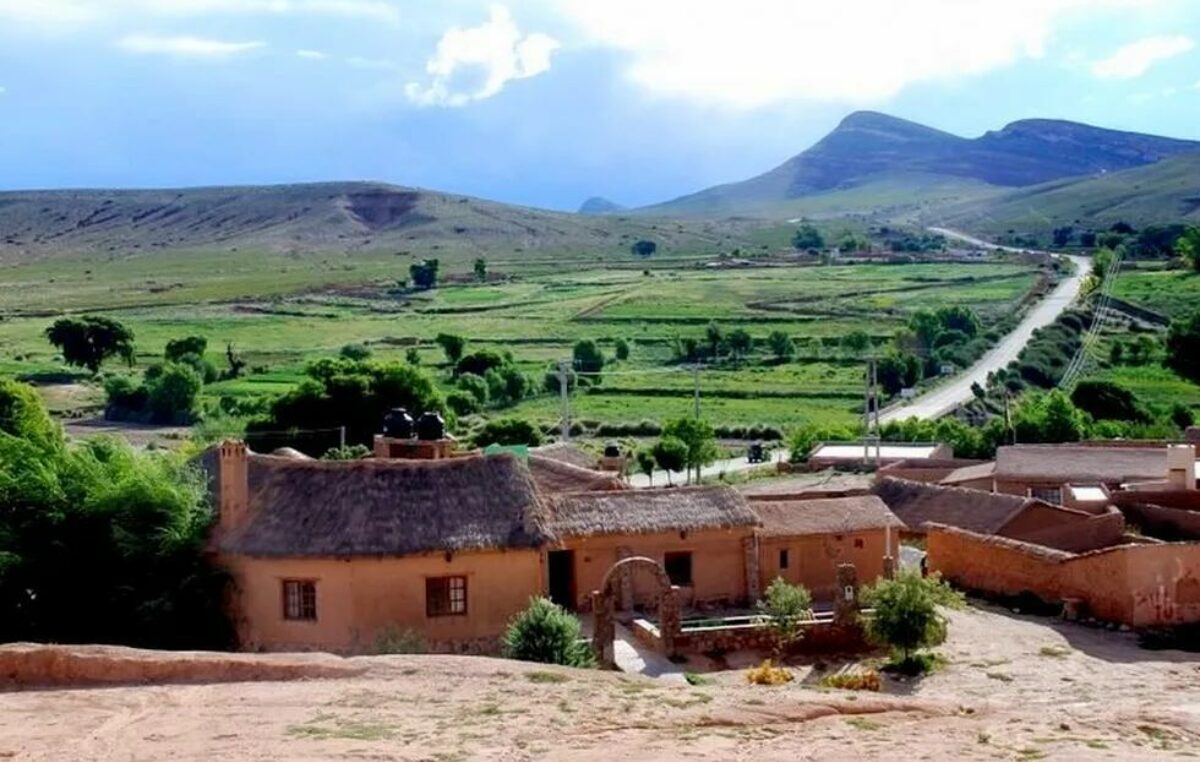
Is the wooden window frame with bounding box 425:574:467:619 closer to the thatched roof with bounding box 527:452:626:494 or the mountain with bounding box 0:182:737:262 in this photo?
the thatched roof with bounding box 527:452:626:494

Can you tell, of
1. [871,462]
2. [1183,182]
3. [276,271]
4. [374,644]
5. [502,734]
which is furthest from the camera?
[1183,182]

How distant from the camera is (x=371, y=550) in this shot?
25.3 meters

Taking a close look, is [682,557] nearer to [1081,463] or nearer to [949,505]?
[949,505]

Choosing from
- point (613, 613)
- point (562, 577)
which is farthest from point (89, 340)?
point (613, 613)

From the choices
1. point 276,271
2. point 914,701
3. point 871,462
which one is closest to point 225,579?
point 914,701

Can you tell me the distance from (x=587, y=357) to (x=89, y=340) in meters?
27.7

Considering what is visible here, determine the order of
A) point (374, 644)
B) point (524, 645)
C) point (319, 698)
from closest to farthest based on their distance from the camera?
point (319, 698)
point (524, 645)
point (374, 644)

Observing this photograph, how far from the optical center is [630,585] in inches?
1117

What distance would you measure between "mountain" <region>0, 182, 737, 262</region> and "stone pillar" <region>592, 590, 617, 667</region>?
453 ft

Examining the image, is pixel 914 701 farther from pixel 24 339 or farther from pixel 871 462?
pixel 24 339

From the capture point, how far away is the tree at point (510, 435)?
53469 millimetres

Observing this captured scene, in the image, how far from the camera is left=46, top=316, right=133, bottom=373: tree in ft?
276

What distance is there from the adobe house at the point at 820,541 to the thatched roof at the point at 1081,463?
34.9 feet

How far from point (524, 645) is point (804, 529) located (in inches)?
360
